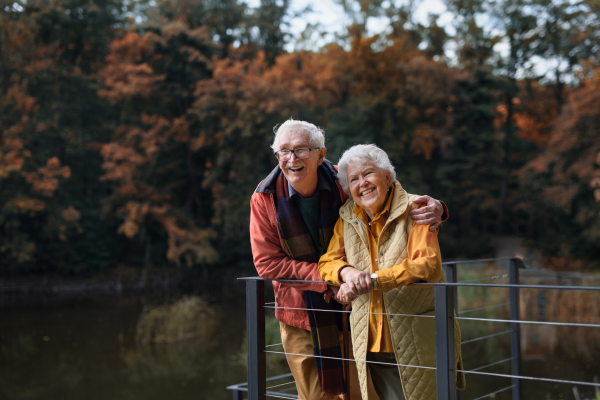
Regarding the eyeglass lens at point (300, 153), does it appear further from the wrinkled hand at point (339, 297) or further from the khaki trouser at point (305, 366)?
the khaki trouser at point (305, 366)

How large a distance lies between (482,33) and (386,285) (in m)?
17.5

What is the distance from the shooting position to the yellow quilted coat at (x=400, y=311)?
2.03m

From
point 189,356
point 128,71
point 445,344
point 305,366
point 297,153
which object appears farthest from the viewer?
point 128,71

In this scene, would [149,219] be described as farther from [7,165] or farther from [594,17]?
[594,17]

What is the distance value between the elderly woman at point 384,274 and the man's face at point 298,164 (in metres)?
0.12

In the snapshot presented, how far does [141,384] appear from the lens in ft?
22.9

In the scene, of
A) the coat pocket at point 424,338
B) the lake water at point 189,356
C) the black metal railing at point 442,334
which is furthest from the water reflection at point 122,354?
the coat pocket at point 424,338

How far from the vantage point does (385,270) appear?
1.95 meters

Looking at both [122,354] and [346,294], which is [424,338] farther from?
[122,354]

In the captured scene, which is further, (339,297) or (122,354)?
(122,354)

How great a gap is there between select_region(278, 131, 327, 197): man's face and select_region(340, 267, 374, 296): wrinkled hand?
44 cm

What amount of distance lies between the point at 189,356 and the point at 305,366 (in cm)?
598

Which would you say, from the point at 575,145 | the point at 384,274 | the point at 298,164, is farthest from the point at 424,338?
the point at 575,145

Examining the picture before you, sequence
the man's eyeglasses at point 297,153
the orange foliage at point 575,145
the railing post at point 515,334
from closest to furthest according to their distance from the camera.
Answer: the man's eyeglasses at point 297,153
the railing post at point 515,334
the orange foliage at point 575,145
